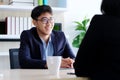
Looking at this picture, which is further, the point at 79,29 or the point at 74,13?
the point at 74,13

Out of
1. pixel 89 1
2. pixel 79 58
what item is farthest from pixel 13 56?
pixel 89 1

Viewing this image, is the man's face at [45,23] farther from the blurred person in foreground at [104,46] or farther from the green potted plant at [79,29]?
the green potted plant at [79,29]

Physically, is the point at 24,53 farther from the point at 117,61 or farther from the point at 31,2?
the point at 31,2

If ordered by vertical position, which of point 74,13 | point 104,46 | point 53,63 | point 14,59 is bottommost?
point 14,59

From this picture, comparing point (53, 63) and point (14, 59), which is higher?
point (53, 63)

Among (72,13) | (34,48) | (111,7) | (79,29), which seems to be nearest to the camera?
(111,7)

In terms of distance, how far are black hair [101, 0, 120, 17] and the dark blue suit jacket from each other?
804 millimetres

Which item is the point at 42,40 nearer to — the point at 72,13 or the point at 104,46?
the point at 104,46

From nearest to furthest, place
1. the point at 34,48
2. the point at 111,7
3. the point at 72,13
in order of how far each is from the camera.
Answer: the point at 111,7, the point at 34,48, the point at 72,13

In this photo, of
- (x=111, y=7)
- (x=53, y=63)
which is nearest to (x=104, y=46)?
(x=111, y=7)

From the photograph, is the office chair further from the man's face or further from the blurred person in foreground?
the blurred person in foreground

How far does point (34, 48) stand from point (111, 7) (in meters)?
1.12

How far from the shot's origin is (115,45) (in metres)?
1.24

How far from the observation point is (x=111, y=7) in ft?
4.11
